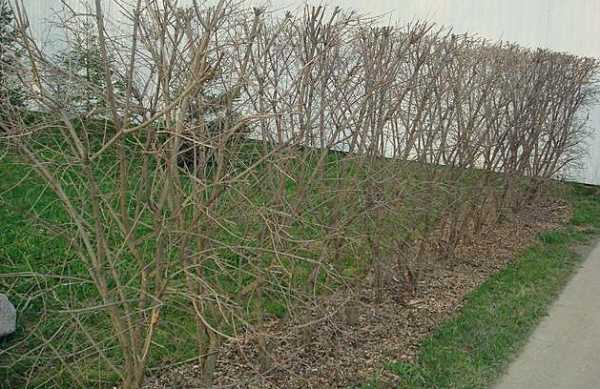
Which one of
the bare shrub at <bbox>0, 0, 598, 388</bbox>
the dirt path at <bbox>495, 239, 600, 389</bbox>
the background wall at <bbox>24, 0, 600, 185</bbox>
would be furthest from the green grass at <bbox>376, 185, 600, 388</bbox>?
the background wall at <bbox>24, 0, 600, 185</bbox>

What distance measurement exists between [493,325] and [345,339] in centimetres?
134

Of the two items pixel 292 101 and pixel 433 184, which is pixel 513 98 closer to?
pixel 433 184

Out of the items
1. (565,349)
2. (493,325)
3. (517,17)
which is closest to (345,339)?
(493,325)

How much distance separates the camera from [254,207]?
3371mm

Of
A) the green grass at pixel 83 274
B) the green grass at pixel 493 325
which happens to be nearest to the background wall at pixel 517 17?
the green grass at pixel 493 325

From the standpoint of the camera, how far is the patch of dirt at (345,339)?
418 centimetres

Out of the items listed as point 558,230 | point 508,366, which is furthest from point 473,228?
point 508,366

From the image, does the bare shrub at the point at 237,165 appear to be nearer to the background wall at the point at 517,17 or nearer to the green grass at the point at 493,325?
the green grass at the point at 493,325

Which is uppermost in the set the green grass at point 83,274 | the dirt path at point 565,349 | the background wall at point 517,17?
the background wall at point 517,17

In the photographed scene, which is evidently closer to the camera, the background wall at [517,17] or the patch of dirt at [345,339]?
the patch of dirt at [345,339]

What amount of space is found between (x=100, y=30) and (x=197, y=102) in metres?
0.65

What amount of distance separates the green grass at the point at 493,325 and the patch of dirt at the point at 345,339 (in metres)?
0.12

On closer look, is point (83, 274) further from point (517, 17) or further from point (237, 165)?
point (517, 17)

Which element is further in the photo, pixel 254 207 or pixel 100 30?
pixel 254 207
